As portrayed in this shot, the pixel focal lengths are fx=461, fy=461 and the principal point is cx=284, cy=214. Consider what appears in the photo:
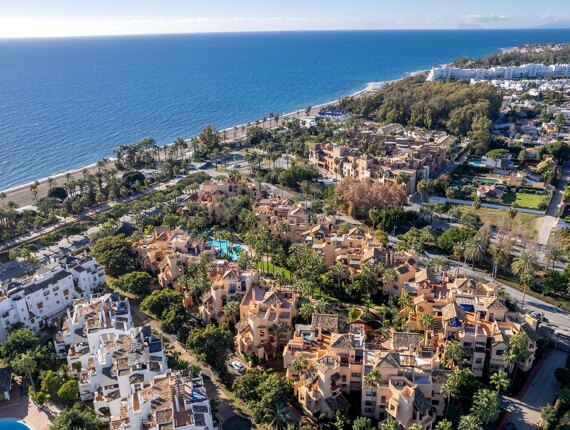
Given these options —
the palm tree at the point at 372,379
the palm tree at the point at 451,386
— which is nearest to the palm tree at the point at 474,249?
the palm tree at the point at 451,386

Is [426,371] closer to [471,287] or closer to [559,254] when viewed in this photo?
→ [471,287]

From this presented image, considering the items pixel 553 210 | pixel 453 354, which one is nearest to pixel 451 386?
pixel 453 354

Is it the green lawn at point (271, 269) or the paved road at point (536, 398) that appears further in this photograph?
the green lawn at point (271, 269)

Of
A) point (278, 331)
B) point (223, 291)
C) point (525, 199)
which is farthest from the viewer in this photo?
point (525, 199)

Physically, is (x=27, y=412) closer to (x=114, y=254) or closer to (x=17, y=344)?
(x=17, y=344)

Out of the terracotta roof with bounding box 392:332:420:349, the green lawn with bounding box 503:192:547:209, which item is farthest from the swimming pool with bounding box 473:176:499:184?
the terracotta roof with bounding box 392:332:420:349

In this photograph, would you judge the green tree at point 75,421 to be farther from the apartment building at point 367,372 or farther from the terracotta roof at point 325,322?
the terracotta roof at point 325,322
